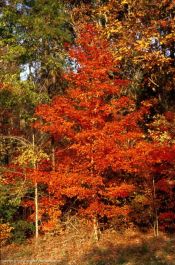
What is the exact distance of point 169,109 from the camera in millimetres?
26781

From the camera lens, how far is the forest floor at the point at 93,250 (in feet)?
54.2

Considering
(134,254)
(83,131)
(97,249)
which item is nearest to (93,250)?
(97,249)

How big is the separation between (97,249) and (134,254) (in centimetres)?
211

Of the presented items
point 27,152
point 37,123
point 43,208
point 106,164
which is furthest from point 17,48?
point 43,208

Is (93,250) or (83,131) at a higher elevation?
(83,131)

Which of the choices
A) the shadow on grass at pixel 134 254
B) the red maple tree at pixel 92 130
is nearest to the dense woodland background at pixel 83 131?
the red maple tree at pixel 92 130

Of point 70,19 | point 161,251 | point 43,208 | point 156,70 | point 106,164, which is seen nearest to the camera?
point 161,251

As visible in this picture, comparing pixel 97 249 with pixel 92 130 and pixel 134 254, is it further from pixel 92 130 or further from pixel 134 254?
pixel 92 130

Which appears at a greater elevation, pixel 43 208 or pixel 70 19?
pixel 70 19

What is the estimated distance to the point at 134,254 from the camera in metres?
17.6

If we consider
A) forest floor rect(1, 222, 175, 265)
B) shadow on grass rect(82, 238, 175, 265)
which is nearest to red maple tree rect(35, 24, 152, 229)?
forest floor rect(1, 222, 175, 265)

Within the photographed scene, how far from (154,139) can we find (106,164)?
378 cm

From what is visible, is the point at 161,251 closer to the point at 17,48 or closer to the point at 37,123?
the point at 37,123

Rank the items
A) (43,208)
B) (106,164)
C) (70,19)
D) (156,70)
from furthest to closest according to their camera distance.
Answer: (70,19) < (156,70) < (43,208) < (106,164)
